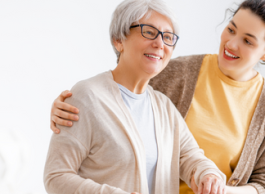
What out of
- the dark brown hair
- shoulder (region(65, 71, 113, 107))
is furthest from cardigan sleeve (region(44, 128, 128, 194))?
the dark brown hair

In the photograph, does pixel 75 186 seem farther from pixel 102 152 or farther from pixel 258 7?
pixel 258 7

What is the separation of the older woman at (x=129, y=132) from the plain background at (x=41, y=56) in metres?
1.44

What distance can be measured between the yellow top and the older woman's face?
0.51 m

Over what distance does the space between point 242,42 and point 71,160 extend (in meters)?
1.02

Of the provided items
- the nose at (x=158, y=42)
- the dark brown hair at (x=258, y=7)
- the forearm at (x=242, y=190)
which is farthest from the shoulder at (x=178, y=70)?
the forearm at (x=242, y=190)

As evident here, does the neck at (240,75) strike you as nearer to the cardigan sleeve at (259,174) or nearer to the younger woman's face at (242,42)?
the younger woman's face at (242,42)

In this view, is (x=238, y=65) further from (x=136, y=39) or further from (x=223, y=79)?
(x=136, y=39)

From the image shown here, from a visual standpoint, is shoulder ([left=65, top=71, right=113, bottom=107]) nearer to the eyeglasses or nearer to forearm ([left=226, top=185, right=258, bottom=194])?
the eyeglasses

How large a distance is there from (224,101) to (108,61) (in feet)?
4.60

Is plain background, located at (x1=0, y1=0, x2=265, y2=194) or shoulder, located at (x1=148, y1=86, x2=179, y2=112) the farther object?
plain background, located at (x1=0, y1=0, x2=265, y2=194)

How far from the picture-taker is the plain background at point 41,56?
8.17 feet

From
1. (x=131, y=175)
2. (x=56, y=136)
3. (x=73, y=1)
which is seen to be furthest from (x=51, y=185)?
(x=73, y=1)

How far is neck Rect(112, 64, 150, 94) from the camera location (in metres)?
1.28

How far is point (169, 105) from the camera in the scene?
4.69 feet
